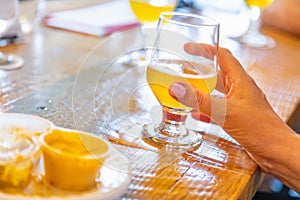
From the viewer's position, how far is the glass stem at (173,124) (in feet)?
2.79

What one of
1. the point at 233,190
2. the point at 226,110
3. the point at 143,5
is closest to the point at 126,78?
the point at 143,5

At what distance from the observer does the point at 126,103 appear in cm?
98

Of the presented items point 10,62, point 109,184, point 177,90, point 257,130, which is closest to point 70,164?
point 109,184

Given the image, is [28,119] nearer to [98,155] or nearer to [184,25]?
[98,155]

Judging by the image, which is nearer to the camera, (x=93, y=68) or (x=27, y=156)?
(x=27, y=156)

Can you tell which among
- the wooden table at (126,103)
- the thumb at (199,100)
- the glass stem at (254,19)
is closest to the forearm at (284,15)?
the glass stem at (254,19)

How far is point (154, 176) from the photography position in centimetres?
73

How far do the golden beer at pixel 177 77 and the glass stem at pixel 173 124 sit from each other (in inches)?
1.0

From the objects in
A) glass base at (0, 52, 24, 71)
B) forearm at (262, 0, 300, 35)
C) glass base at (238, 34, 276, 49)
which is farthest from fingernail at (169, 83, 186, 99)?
forearm at (262, 0, 300, 35)

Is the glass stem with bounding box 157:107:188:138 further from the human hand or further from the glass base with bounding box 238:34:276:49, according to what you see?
the glass base with bounding box 238:34:276:49

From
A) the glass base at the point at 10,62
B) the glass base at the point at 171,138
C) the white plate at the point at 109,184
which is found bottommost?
the glass base at the point at 10,62

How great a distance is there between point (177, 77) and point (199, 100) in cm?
5

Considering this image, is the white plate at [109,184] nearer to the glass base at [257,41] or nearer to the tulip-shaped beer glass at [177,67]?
the tulip-shaped beer glass at [177,67]

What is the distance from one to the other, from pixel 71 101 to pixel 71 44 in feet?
1.32
